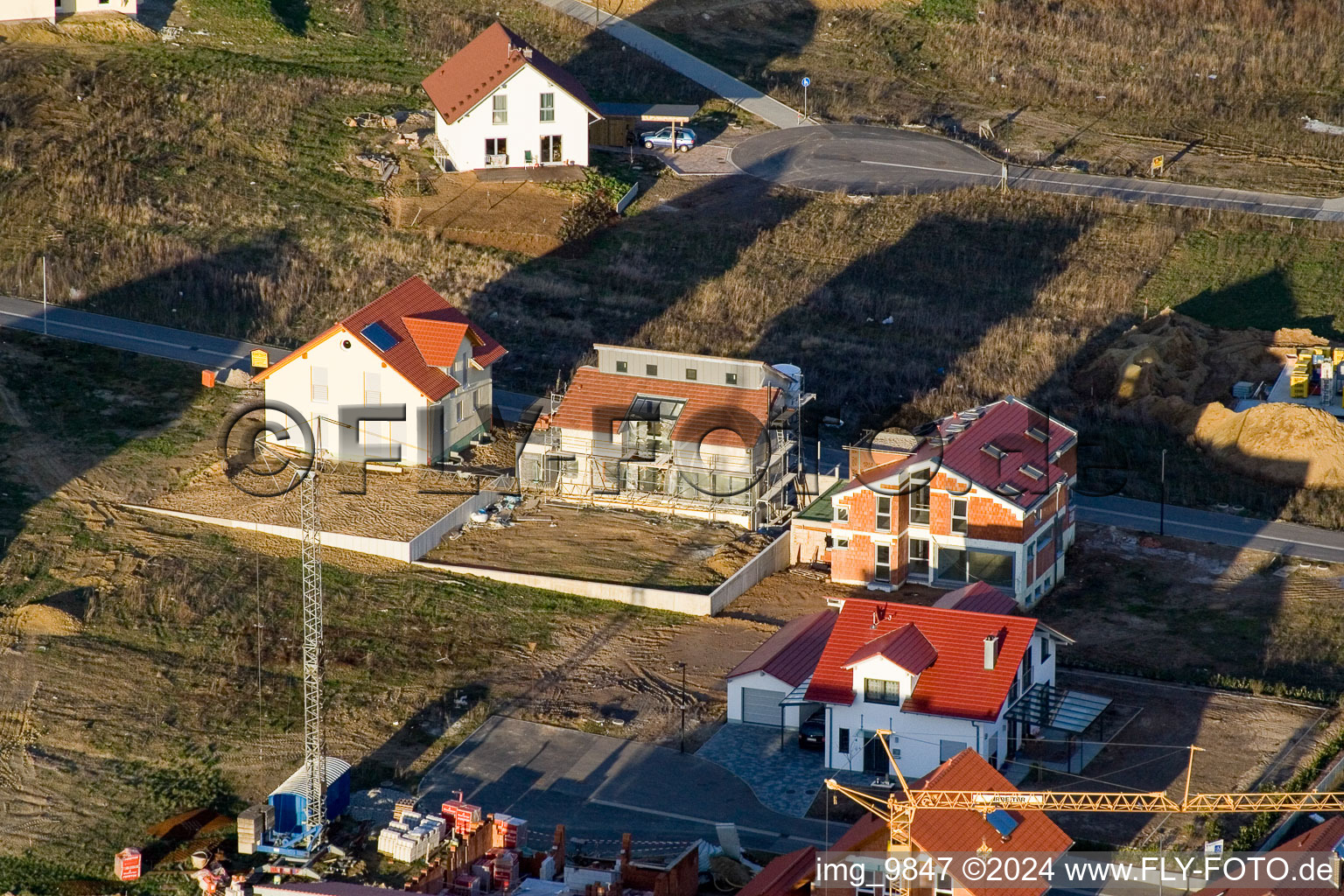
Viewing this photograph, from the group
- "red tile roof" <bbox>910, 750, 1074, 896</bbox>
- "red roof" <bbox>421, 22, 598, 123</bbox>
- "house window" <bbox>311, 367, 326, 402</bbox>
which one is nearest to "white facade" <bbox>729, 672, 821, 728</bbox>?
"red tile roof" <bbox>910, 750, 1074, 896</bbox>

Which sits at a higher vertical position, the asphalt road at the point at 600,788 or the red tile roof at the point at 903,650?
the red tile roof at the point at 903,650

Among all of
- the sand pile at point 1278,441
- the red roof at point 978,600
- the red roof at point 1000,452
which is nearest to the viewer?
the red roof at point 978,600

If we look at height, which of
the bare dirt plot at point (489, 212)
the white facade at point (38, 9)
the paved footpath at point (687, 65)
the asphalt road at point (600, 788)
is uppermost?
the white facade at point (38, 9)

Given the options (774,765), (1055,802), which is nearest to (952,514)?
(774,765)

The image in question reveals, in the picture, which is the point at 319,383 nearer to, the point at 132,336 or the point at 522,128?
the point at 132,336

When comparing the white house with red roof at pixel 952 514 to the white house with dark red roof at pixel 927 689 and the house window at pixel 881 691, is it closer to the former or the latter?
the white house with dark red roof at pixel 927 689

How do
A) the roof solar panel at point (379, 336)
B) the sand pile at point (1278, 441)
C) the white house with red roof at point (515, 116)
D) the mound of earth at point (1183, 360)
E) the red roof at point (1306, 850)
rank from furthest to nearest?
the white house with red roof at point (515, 116)
the mound of earth at point (1183, 360)
the sand pile at point (1278, 441)
the roof solar panel at point (379, 336)
the red roof at point (1306, 850)

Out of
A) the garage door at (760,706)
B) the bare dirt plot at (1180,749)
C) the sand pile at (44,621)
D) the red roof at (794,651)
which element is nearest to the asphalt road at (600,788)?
the garage door at (760,706)

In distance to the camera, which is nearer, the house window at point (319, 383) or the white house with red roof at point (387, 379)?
the white house with red roof at point (387, 379)
